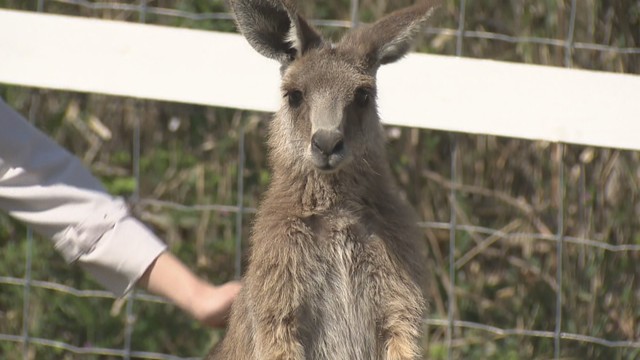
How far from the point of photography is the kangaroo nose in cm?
339

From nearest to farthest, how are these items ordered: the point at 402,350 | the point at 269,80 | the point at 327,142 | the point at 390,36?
1. the point at 327,142
2. the point at 402,350
3. the point at 390,36
4. the point at 269,80

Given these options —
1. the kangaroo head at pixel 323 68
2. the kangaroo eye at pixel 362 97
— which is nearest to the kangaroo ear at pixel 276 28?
the kangaroo head at pixel 323 68

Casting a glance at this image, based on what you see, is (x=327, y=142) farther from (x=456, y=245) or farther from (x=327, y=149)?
(x=456, y=245)

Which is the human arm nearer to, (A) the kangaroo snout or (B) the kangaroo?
(B) the kangaroo

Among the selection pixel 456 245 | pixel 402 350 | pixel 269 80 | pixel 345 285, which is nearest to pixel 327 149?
pixel 345 285

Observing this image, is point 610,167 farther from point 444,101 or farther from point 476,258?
point 444,101

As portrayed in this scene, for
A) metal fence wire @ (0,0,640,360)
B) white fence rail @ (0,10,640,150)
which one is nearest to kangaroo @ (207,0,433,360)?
white fence rail @ (0,10,640,150)

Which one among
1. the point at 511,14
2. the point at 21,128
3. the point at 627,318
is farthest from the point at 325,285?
the point at 511,14

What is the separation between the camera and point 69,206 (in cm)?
395

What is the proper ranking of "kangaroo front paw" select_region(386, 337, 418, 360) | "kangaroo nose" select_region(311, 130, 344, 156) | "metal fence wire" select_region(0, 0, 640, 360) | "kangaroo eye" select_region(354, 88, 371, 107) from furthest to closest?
1. "metal fence wire" select_region(0, 0, 640, 360)
2. "kangaroo eye" select_region(354, 88, 371, 107)
3. "kangaroo front paw" select_region(386, 337, 418, 360)
4. "kangaroo nose" select_region(311, 130, 344, 156)

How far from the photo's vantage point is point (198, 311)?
13.1ft

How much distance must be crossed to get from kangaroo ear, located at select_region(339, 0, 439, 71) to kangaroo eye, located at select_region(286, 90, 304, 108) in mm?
214

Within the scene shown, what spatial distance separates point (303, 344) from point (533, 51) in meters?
2.69

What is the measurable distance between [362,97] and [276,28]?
1.19 feet
